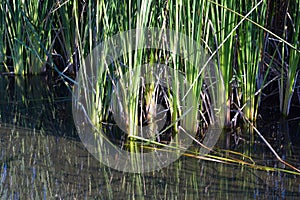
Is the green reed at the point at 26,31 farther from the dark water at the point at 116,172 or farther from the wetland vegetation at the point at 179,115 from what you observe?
the dark water at the point at 116,172

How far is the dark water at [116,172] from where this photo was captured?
1520mm

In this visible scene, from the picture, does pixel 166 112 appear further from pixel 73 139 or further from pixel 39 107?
pixel 39 107

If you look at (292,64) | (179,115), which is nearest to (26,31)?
(179,115)

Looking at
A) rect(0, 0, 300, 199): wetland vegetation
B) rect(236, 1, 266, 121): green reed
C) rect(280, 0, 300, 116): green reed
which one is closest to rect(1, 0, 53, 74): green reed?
rect(0, 0, 300, 199): wetland vegetation

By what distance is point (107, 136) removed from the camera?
1987mm

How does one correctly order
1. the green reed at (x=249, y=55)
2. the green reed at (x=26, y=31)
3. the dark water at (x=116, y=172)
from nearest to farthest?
the dark water at (x=116, y=172)
the green reed at (x=249, y=55)
the green reed at (x=26, y=31)

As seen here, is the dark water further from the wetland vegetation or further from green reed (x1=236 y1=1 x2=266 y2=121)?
green reed (x1=236 y1=1 x2=266 y2=121)

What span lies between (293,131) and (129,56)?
72 cm

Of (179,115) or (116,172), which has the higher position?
(179,115)

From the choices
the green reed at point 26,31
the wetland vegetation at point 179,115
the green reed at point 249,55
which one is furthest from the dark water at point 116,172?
the green reed at point 26,31

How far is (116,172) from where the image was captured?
1.68 m

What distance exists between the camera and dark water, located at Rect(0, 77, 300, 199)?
1520 millimetres

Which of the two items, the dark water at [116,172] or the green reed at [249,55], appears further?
the green reed at [249,55]

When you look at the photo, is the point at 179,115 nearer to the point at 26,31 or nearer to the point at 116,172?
the point at 116,172
